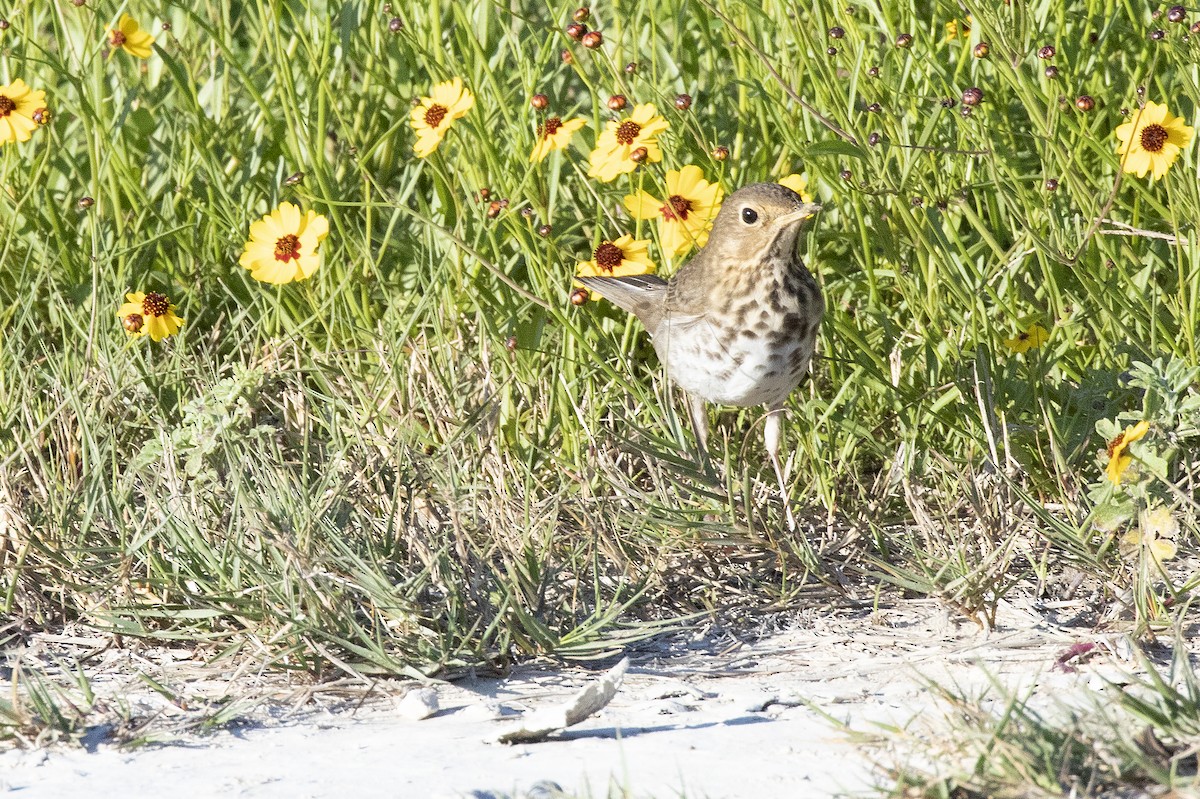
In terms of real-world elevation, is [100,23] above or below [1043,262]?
above

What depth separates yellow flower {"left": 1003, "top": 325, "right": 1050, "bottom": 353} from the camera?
367 cm

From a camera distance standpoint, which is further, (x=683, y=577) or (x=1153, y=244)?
(x=1153, y=244)

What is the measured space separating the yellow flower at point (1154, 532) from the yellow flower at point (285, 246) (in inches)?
79.5

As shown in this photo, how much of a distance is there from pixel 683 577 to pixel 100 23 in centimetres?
278

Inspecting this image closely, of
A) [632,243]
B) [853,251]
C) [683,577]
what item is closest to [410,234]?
[632,243]

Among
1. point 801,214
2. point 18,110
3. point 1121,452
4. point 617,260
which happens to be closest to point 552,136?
point 617,260

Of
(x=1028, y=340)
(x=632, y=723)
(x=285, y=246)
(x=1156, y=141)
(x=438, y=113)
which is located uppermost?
(x=438, y=113)

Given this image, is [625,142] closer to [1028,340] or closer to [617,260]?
[617,260]

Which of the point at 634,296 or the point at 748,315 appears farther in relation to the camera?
the point at 634,296

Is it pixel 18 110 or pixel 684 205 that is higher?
pixel 18 110

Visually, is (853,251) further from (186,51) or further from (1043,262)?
(186,51)

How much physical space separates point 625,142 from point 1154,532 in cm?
151

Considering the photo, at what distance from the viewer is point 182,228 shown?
13.5 ft

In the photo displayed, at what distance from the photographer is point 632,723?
9.30 ft
